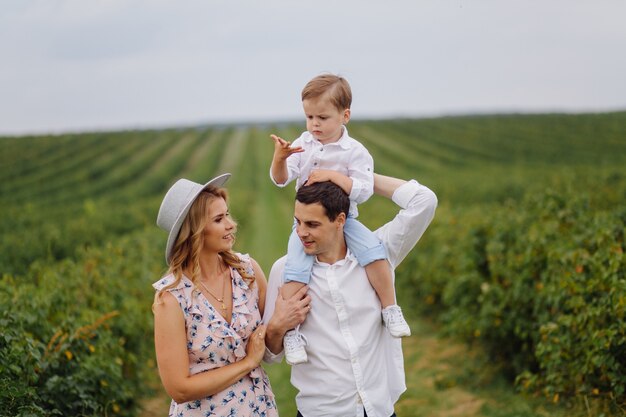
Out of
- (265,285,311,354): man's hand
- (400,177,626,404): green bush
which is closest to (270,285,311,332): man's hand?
(265,285,311,354): man's hand

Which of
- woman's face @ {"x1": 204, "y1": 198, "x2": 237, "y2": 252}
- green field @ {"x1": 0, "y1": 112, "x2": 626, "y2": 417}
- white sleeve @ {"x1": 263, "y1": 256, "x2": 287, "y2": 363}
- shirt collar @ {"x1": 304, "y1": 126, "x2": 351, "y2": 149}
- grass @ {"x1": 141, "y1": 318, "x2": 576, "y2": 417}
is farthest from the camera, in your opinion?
grass @ {"x1": 141, "y1": 318, "x2": 576, "y2": 417}

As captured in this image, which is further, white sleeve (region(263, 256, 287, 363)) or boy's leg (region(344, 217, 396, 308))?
white sleeve (region(263, 256, 287, 363))

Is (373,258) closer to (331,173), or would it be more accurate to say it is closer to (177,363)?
(331,173)

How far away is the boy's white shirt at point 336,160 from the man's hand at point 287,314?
543 mm

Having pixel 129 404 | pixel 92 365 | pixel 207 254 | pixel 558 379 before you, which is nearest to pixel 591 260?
pixel 558 379

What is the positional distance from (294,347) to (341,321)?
0.25 m

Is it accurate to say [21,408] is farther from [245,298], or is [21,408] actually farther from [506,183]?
[506,183]

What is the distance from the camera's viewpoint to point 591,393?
4824mm

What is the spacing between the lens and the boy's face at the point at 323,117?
3207mm

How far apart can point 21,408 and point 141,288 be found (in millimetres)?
4761

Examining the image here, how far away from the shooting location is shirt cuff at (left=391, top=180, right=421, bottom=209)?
3064 mm

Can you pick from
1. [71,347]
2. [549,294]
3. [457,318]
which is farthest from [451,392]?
[71,347]

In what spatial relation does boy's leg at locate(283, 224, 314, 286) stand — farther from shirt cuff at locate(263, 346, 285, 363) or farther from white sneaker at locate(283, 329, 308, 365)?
shirt cuff at locate(263, 346, 285, 363)

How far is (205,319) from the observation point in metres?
2.96
